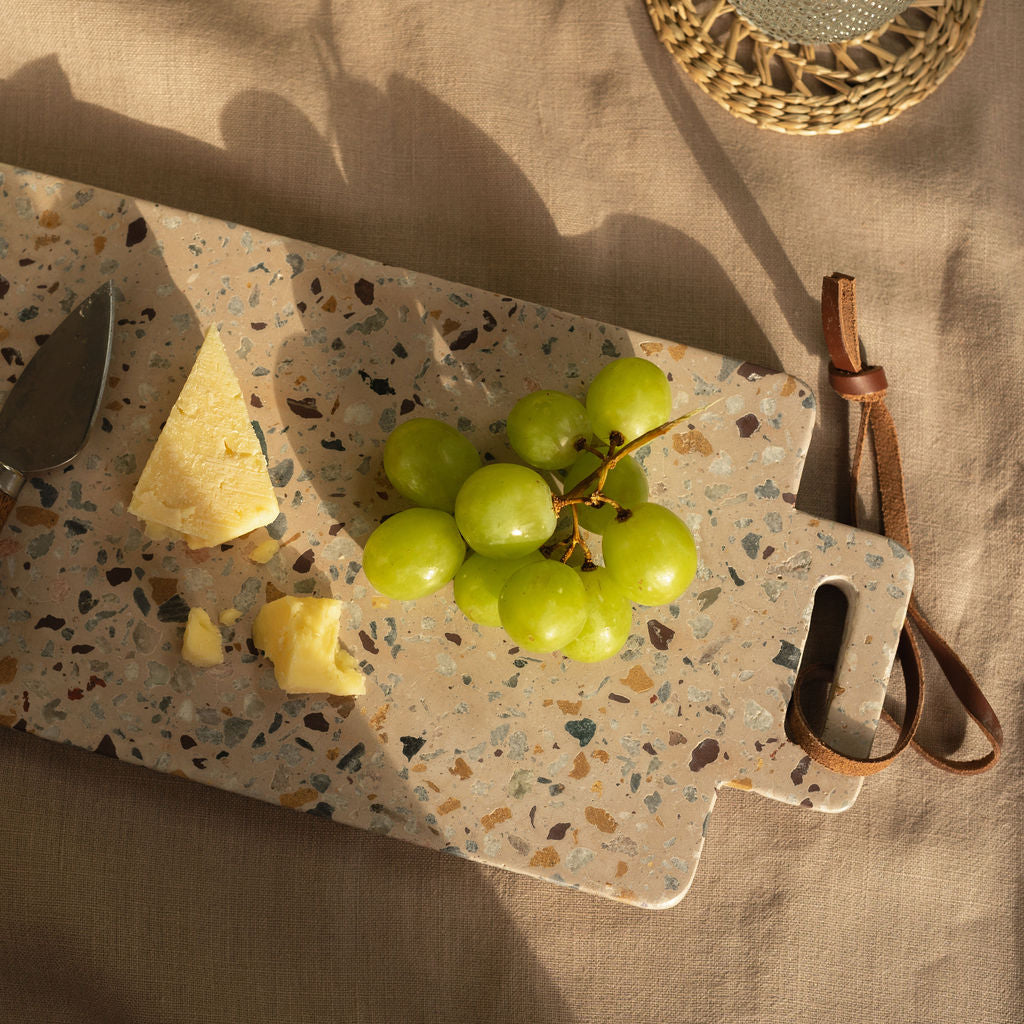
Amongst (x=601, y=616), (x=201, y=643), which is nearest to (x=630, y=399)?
(x=601, y=616)

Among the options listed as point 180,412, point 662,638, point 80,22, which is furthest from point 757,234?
point 80,22

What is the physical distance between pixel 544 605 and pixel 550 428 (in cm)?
14

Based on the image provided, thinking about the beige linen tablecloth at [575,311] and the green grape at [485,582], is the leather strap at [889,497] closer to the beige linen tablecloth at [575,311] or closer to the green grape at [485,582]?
the beige linen tablecloth at [575,311]

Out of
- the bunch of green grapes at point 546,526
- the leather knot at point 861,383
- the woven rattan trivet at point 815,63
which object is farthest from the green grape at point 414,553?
the woven rattan trivet at point 815,63

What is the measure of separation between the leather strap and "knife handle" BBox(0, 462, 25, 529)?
2.36ft

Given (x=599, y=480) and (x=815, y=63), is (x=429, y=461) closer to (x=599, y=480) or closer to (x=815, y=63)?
(x=599, y=480)

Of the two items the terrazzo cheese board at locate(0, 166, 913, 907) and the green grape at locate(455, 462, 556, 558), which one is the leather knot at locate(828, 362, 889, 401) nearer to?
the terrazzo cheese board at locate(0, 166, 913, 907)

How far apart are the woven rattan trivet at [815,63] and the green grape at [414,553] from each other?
551mm

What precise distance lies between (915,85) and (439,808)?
2.82ft

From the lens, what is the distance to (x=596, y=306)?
860 millimetres

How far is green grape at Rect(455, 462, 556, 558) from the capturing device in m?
0.62

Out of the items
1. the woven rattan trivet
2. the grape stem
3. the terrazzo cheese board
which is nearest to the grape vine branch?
the grape stem

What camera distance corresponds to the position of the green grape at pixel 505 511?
621 mm

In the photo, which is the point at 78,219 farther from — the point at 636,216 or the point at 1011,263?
the point at 1011,263
